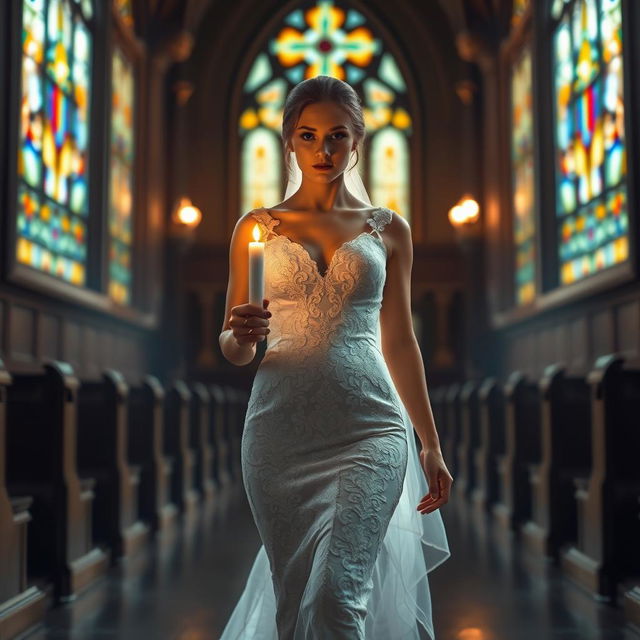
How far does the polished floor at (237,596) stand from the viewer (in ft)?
14.2

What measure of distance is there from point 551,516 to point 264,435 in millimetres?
4385

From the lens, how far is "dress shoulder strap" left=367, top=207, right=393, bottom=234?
8.89 feet

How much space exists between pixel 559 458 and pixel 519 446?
1.46m

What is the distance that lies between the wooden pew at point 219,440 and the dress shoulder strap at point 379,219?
877 cm

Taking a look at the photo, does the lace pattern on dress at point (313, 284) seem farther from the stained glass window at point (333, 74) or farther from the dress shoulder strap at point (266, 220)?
the stained glass window at point (333, 74)

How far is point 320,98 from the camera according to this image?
258cm

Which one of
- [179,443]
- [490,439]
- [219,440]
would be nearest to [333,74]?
[219,440]

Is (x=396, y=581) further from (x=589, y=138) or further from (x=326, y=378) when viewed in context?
(x=589, y=138)

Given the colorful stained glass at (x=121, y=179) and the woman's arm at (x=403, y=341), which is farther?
the colorful stained glass at (x=121, y=179)

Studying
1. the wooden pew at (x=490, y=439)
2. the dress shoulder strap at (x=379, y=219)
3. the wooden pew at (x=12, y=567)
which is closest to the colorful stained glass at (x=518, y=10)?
the wooden pew at (x=490, y=439)

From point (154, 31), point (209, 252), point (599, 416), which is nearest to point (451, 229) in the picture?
point (209, 252)

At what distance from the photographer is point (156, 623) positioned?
4.46 metres

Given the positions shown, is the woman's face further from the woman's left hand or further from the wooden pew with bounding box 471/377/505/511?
the wooden pew with bounding box 471/377/505/511

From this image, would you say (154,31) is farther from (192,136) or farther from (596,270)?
(596,270)
